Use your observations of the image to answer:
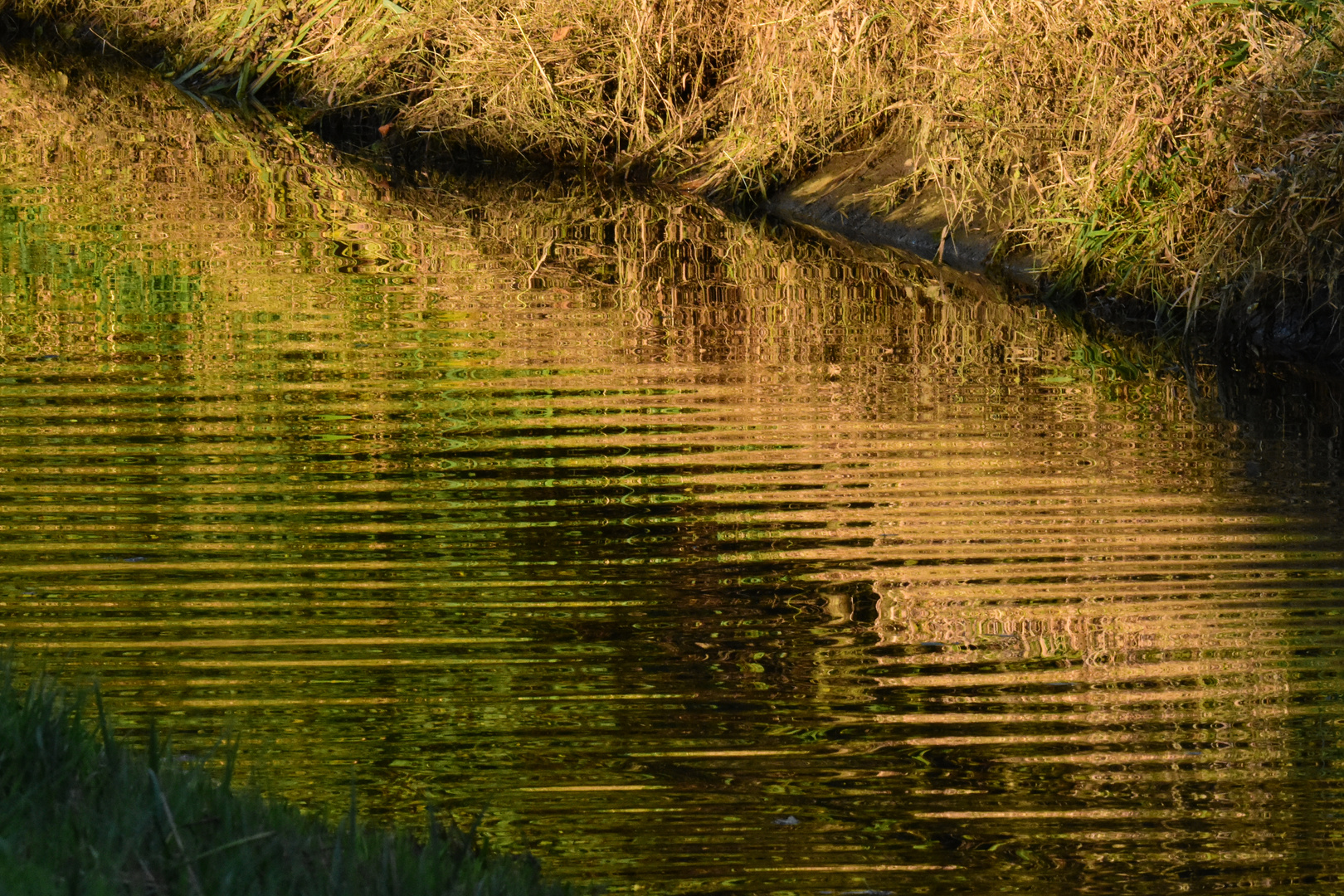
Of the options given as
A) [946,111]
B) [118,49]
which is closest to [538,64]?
[946,111]

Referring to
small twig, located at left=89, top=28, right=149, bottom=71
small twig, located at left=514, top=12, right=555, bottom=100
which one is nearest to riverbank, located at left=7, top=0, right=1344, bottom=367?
small twig, located at left=514, top=12, right=555, bottom=100

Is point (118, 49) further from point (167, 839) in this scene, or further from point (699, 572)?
point (167, 839)

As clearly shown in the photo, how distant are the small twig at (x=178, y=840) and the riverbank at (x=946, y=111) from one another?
7.28 m

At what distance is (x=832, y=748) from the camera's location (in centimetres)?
499

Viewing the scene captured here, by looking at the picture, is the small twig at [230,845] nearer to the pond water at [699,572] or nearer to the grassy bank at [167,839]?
the grassy bank at [167,839]

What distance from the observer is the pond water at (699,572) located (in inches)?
182

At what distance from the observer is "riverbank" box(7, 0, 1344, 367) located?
10.1 m

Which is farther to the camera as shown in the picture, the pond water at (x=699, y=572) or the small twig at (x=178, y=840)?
the pond water at (x=699, y=572)

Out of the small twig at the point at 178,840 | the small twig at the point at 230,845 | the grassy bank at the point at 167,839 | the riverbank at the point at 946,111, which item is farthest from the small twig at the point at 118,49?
the small twig at the point at 230,845

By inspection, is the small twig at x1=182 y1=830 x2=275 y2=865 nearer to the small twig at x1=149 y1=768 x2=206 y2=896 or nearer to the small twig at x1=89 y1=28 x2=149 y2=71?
the small twig at x1=149 y1=768 x2=206 y2=896

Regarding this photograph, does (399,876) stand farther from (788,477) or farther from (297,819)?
(788,477)

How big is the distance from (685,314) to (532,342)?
129 centimetres

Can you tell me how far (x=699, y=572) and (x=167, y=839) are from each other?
3205 millimetres

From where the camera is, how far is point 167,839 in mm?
3418
